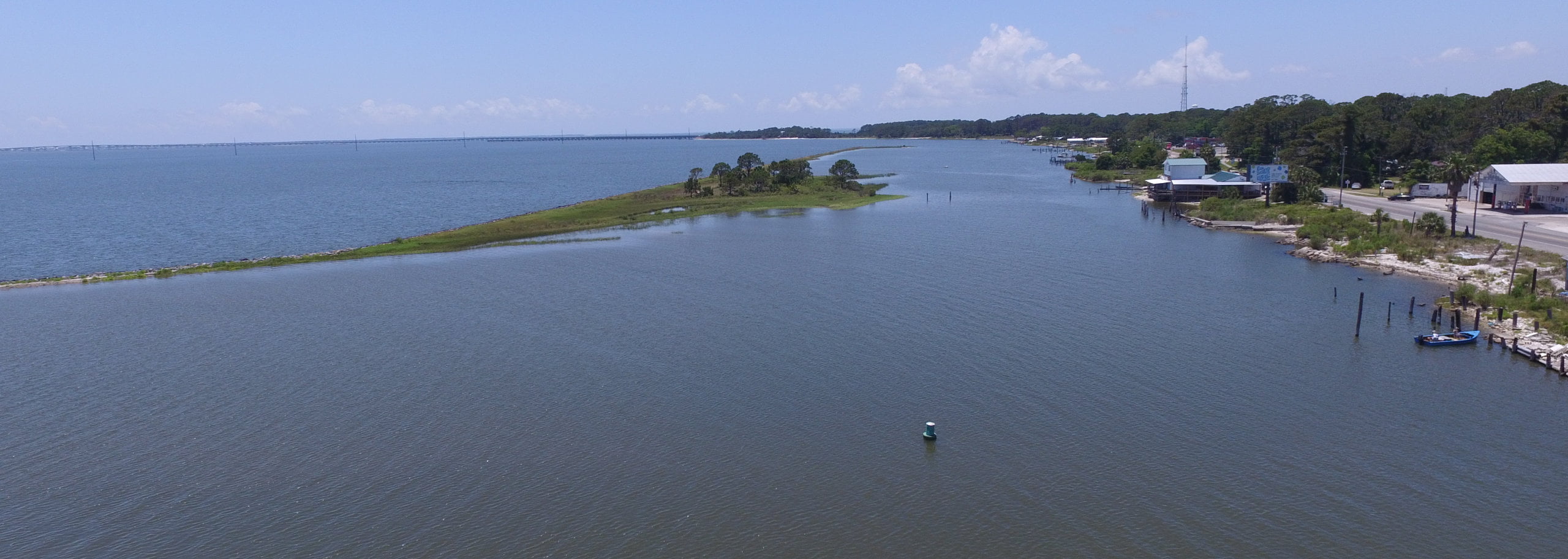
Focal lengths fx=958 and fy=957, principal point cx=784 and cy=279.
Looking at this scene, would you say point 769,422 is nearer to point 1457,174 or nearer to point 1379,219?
point 1379,219

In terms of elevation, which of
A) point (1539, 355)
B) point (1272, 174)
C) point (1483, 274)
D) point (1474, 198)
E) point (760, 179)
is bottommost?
point (1539, 355)

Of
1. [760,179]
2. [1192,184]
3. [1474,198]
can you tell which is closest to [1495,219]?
[1474,198]

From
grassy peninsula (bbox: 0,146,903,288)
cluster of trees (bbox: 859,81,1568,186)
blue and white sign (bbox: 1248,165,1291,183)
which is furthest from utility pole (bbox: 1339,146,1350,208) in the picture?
grassy peninsula (bbox: 0,146,903,288)

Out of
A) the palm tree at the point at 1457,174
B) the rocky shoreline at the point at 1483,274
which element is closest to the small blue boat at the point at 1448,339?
the rocky shoreline at the point at 1483,274

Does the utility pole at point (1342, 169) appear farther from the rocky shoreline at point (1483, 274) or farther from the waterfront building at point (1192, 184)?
the rocky shoreline at point (1483, 274)

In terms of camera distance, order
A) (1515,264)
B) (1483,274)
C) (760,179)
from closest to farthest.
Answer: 1. (1515,264)
2. (1483,274)
3. (760,179)

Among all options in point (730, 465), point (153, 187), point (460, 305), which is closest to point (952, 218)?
point (460, 305)
